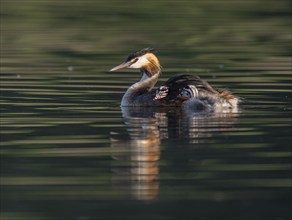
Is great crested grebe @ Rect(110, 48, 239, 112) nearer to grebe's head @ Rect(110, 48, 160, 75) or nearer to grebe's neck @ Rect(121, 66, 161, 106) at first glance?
grebe's neck @ Rect(121, 66, 161, 106)

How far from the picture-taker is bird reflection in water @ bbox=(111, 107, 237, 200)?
991cm

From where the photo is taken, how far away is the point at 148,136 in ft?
40.0

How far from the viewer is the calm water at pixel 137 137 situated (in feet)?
30.0

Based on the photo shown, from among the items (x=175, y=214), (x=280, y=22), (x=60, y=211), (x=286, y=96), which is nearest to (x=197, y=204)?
(x=175, y=214)

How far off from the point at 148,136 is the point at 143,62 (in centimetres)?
348

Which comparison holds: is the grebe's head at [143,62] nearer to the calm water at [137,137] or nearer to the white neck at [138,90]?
the white neck at [138,90]

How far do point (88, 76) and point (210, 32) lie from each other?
345 inches

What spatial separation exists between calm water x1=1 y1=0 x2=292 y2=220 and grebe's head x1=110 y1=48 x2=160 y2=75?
0.48m

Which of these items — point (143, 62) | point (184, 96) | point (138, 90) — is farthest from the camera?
point (143, 62)

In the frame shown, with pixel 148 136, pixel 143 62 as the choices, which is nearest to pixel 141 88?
pixel 143 62

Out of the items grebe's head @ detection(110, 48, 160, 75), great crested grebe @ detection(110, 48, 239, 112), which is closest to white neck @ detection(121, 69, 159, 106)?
great crested grebe @ detection(110, 48, 239, 112)

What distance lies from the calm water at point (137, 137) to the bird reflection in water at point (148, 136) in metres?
0.01

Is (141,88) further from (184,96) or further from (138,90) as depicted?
(184,96)

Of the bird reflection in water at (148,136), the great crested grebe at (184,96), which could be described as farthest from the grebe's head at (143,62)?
the bird reflection in water at (148,136)
